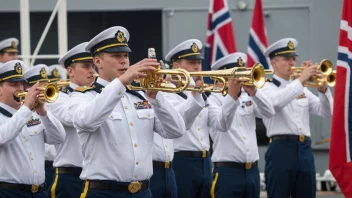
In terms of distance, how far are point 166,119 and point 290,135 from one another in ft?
13.1

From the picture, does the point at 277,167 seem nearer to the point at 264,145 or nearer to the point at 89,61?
the point at 89,61

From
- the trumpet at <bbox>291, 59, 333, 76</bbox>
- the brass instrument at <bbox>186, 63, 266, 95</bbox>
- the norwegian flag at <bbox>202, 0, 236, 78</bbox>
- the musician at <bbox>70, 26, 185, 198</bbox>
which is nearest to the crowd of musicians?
the musician at <bbox>70, 26, 185, 198</bbox>

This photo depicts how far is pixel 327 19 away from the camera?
17047 millimetres

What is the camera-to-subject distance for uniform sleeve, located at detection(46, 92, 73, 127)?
991cm

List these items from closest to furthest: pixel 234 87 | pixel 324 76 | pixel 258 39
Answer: pixel 234 87, pixel 324 76, pixel 258 39

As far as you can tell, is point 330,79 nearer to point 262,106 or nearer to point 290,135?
point 290,135

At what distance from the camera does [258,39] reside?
15.9 metres

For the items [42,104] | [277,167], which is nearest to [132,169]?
[42,104]

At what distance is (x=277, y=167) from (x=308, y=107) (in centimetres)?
92

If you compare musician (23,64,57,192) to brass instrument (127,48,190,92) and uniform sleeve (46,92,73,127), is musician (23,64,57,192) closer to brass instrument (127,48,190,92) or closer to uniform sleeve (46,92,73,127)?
uniform sleeve (46,92,73,127)

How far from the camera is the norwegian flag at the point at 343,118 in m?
7.69

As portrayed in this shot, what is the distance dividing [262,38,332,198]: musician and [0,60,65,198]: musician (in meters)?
3.26

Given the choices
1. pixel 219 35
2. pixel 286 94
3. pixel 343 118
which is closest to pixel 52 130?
pixel 343 118

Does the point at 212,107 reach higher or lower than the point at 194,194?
higher
